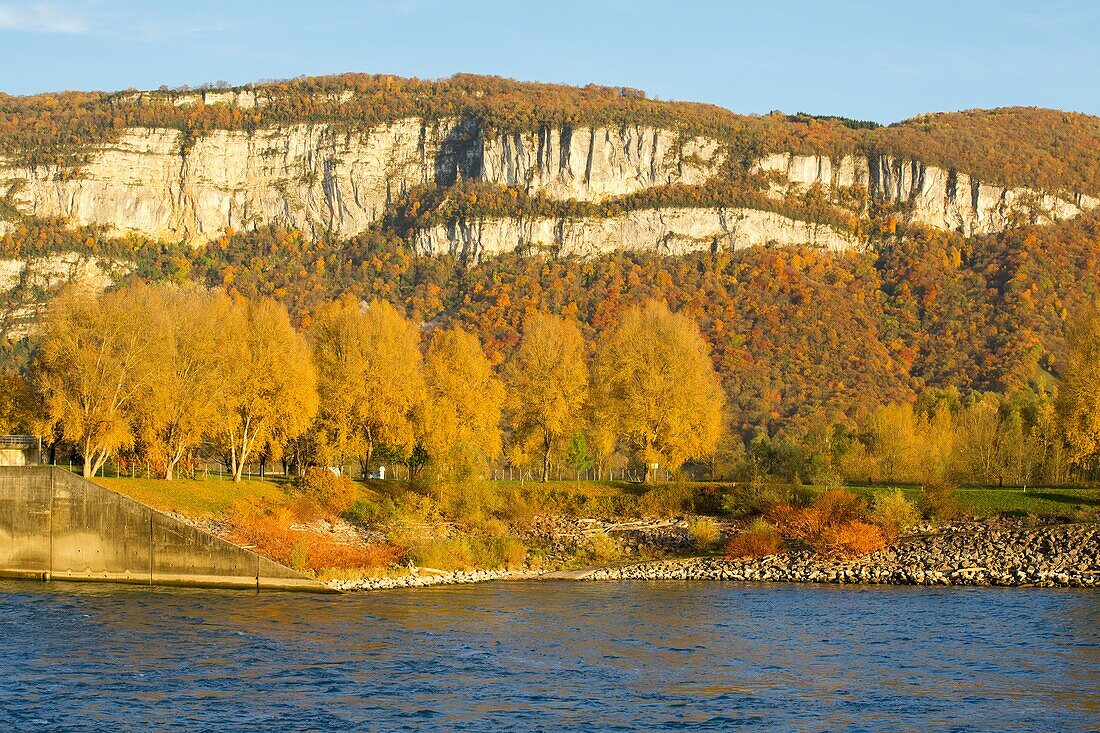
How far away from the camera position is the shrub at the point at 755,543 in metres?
57.9

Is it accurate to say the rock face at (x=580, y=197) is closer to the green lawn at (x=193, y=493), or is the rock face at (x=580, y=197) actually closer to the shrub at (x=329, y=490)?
the shrub at (x=329, y=490)

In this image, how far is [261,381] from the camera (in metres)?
64.2

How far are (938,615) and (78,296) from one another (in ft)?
130

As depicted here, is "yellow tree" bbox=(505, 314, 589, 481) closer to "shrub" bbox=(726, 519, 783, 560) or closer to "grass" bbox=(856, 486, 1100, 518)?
"shrub" bbox=(726, 519, 783, 560)

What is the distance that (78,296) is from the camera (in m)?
57.0

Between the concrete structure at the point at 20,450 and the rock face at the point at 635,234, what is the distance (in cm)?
12699

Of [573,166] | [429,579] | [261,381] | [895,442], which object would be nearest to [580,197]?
[573,166]

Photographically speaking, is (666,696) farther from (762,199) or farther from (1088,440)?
(762,199)

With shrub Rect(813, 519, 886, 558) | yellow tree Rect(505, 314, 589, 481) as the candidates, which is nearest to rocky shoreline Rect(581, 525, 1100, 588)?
shrub Rect(813, 519, 886, 558)

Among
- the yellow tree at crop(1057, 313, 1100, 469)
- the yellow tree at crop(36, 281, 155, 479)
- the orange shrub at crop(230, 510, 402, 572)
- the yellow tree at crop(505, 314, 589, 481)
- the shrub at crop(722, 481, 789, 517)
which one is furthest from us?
the yellow tree at crop(505, 314, 589, 481)

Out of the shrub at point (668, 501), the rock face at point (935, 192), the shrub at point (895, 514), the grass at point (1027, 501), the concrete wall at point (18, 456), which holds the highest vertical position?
the rock face at point (935, 192)

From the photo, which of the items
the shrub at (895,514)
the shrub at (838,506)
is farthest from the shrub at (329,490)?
the shrub at (895,514)

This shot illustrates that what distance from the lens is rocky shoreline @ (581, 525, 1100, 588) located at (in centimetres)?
5222

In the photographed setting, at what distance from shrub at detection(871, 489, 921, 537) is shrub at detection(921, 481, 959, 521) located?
1.01 meters
